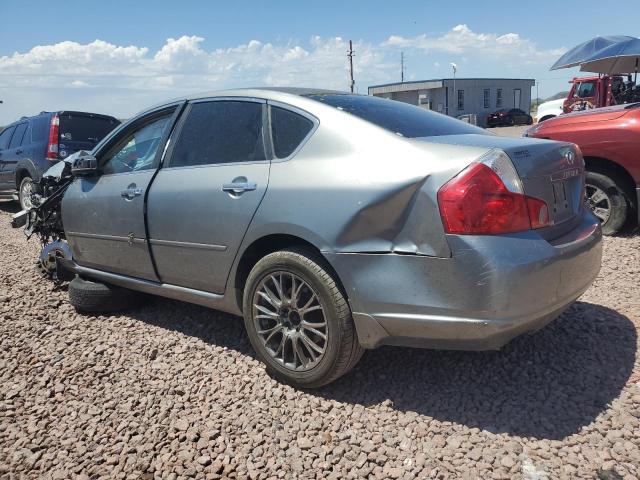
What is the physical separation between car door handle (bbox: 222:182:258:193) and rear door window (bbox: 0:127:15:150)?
967 cm

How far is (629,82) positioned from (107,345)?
16.8 metres

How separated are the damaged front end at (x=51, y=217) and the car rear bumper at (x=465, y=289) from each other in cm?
329

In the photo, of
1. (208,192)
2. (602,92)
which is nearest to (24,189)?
(208,192)

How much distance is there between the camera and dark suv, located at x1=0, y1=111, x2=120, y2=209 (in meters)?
9.31

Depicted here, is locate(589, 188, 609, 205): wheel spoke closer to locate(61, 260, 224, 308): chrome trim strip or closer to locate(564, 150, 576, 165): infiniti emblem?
locate(564, 150, 576, 165): infiniti emblem

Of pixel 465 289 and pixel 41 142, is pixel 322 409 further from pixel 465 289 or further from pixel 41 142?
Answer: pixel 41 142

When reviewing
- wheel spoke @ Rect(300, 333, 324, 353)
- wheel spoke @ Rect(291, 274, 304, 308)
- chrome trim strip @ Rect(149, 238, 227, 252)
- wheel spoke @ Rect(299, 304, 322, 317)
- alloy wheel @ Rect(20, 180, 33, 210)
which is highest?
chrome trim strip @ Rect(149, 238, 227, 252)

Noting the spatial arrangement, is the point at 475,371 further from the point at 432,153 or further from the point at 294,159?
the point at 294,159

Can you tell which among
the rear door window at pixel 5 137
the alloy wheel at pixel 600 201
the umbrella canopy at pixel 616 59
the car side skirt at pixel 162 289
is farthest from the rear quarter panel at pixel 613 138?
the rear door window at pixel 5 137

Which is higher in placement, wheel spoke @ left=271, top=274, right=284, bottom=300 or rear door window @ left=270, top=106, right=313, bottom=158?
rear door window @ left=270, top=106, right=313, bottom=158

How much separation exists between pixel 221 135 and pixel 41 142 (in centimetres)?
761

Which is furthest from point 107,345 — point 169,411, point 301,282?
point 301,282

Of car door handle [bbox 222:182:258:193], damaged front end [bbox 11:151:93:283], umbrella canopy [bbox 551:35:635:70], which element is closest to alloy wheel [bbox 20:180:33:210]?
damaged front end [bbox 11:151:93:283]

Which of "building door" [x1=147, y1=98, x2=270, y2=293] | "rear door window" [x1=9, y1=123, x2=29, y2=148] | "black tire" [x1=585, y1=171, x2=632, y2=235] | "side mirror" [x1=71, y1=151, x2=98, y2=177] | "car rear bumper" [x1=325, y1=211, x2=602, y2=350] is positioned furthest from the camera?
"rear door window" [x1=9, y1=123, x2=29, y2=148]
